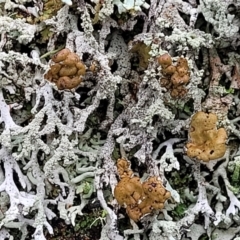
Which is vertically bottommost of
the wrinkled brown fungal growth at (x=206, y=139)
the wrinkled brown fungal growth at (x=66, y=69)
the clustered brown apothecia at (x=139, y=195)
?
the clustered brown apothecia at (x=139, y=195)

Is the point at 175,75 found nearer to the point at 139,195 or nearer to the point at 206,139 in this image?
the point at 206,139

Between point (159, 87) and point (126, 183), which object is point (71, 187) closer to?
point (126, 183)

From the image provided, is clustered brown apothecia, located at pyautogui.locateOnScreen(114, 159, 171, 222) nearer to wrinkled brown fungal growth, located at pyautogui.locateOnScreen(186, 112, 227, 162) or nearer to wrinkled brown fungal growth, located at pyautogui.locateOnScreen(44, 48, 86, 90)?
wrinkled brown fungal growth, located at pyautogui.locateOnScreen(186, 112, 227, 162)

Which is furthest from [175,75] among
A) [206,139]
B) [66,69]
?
[66,69]

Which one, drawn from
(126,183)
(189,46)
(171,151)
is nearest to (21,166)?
(126,183)

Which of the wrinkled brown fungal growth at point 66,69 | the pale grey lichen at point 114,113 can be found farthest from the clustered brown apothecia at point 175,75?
the wrinkled brown fungal growth at point 66,69

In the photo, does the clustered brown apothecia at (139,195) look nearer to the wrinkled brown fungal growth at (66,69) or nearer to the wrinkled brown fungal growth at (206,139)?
the wrinkled brown fungal growth at (206,139)

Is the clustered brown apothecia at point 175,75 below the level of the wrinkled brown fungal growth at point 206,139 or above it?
above

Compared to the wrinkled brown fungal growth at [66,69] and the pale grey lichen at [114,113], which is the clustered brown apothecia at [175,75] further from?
the wrinkled brown fungal growth at [66,69]
